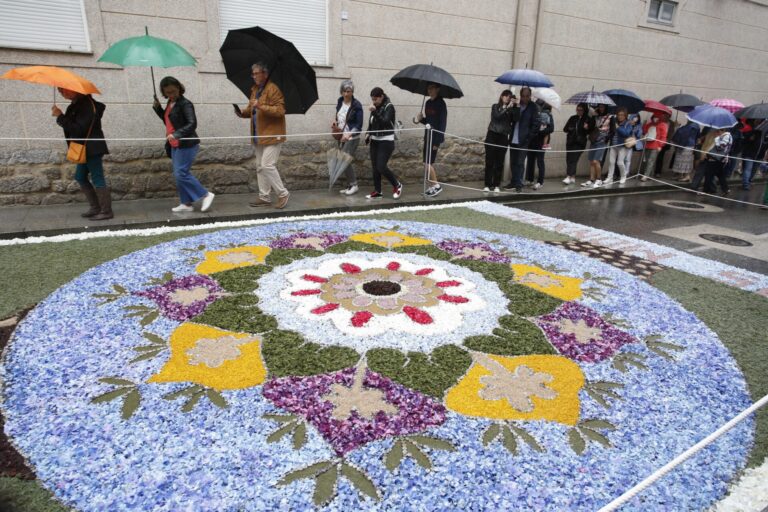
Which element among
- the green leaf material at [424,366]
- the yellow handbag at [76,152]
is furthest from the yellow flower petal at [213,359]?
the yellow handbag at [76,152]

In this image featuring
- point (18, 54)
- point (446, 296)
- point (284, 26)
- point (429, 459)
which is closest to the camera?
point (429, 459)

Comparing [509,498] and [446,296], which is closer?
[509,498]

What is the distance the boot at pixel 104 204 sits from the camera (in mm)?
6017

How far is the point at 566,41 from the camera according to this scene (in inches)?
428

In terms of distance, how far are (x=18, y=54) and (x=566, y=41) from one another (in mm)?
9943

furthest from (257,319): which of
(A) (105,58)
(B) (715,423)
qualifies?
(A) (105,58)

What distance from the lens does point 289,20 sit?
7.88 meters

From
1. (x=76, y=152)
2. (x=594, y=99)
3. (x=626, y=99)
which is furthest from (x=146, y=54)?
(x=626, y=99)

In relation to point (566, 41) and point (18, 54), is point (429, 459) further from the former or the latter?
point (566, 41)

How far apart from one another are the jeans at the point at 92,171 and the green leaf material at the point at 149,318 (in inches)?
126

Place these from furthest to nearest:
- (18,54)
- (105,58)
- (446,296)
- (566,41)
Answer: (566,41), (18,54), (105,58), (446,296)

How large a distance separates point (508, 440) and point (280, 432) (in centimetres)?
109

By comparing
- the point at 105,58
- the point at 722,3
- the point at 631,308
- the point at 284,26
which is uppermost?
the point at 722,3

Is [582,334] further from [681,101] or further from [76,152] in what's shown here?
[681,101]
